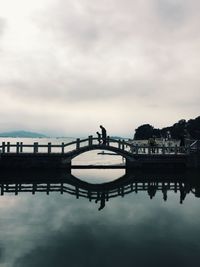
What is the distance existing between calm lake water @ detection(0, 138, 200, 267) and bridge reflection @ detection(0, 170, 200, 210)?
7 centimetres

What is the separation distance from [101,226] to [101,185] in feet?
35.2

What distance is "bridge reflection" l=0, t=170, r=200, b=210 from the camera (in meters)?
Answer: 20.3

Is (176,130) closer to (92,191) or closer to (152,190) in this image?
(152,190)

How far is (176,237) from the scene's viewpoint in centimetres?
1135

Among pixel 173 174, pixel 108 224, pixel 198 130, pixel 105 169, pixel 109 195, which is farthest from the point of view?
pixel 198 130

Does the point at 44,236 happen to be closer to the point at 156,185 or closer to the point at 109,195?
the point at 109,195

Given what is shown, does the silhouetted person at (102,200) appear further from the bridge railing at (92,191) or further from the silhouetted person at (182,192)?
the silhouetted person at (182,192)

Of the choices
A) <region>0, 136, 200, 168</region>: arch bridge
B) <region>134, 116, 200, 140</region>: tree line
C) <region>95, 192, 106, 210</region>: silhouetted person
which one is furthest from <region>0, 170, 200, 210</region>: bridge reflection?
<region>134, 116, 200, 140</region>: tree line

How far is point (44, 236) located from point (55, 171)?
18.6 metres

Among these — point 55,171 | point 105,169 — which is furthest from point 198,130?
point 55,171

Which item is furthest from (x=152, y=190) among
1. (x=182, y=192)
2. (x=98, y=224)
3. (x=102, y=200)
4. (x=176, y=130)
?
(x=176, y=130)

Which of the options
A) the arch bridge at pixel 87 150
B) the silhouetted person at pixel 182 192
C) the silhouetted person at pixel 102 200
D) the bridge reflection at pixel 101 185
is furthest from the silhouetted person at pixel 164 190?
the arch bridge at pixel 87 150

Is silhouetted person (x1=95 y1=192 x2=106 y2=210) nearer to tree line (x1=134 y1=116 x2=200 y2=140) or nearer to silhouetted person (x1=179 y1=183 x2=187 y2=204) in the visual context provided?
silhouetted person (x1=179 y1=183 x2=187 y2=204)

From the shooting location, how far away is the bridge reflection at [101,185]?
20.3 meters
